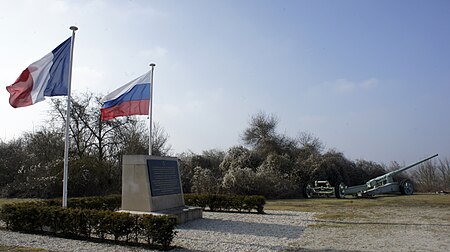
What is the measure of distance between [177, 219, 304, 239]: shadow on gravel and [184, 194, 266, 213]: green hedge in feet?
9.43

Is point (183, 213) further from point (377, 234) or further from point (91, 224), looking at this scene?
point (377, 234)

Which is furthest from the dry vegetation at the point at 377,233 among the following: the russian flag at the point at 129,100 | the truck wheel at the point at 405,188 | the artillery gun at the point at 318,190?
the truck wheel at the point at 405,188

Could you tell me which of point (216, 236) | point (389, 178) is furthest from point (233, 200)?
point (389, 178)

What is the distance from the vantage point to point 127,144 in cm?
2816

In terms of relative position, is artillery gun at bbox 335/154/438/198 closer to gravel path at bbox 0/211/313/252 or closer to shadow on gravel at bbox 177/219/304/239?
gravel path at bbox 0/211/313/252

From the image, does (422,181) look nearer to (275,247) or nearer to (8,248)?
(275,247)

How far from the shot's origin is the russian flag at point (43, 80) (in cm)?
994

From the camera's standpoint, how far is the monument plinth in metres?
11.4

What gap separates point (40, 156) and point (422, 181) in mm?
36331

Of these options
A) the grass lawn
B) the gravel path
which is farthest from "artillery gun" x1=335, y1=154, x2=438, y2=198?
the gravel path

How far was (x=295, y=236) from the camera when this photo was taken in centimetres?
967

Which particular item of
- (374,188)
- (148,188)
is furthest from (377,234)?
(374,188)

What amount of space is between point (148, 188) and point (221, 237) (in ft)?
10.2

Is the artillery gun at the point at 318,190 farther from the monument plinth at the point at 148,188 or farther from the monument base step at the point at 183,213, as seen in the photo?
the monument plinth at the point at 148,188
